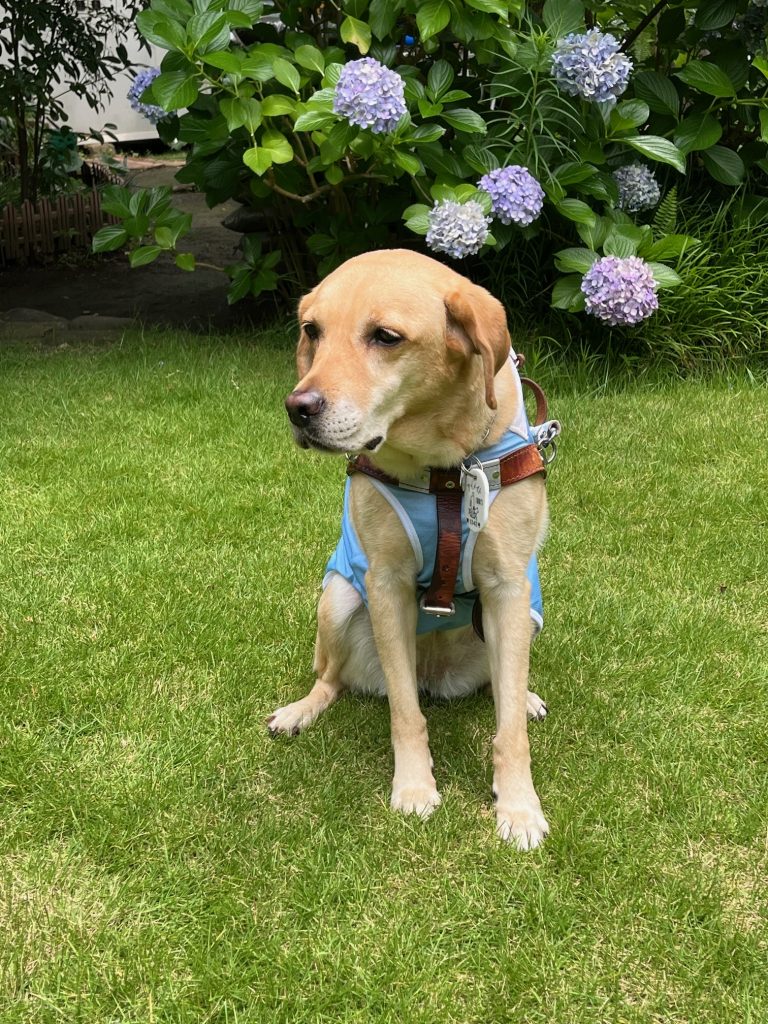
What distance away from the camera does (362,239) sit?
18.6ft

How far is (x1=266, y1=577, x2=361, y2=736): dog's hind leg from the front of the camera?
2609 millimetres

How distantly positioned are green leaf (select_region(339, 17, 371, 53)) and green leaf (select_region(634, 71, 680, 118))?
1570mm

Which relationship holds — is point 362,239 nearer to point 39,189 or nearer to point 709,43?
point 709,43

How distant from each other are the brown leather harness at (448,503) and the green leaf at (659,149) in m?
3.17

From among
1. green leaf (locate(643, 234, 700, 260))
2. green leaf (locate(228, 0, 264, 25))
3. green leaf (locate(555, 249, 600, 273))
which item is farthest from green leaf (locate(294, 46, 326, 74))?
green leaf (locate(643, 234, 700, 260))

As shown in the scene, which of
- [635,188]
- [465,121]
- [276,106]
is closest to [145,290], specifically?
[276,106]

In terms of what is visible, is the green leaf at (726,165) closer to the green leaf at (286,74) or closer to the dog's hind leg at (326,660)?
the green leaf at (286,74)

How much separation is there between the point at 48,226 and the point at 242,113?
4.85 m

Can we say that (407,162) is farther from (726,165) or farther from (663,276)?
(726,165)

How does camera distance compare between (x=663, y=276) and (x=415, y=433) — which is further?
(x=663, y=276)

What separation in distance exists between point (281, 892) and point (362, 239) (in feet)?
14.4

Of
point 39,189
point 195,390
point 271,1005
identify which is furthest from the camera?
point 39,189

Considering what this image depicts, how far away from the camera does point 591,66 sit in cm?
474

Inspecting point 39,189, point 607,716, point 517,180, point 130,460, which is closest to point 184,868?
point 607,716
